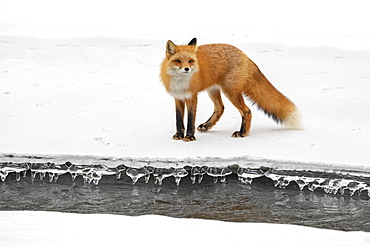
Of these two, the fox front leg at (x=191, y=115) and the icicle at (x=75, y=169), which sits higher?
the fox front leg at (x=191, y=115)

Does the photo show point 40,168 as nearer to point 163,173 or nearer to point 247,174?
point 163,173

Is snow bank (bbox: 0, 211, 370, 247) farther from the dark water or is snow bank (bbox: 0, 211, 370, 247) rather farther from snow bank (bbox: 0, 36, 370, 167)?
snow bank (bbox: 0, 36, 370, 167)

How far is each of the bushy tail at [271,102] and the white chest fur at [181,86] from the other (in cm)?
67

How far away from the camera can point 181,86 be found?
5500mm

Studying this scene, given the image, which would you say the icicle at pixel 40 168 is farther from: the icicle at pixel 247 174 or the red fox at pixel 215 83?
the icicle at pixel 247 174

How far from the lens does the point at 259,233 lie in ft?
13.0

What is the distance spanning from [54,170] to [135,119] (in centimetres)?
157

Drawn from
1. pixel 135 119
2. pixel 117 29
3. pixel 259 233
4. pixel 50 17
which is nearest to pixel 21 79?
pixel 135 119

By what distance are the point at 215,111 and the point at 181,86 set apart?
2.74 feet

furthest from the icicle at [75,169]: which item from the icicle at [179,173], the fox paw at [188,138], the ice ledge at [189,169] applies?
the fox paw at [188,138]

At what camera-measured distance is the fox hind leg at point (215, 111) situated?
6129mm

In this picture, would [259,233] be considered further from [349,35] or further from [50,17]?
[50,17]

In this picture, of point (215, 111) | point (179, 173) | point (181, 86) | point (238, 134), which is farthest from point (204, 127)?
point (179, 173)

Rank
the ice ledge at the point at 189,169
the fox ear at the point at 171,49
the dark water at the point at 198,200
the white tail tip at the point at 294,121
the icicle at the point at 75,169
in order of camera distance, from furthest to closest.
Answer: the white tail tip at the point at 294,121, the fox ear at the point at 171,49, the icicle at the point at 75,169, the ice ledge at the point at 189,169, the dark water at the point at 198,200
